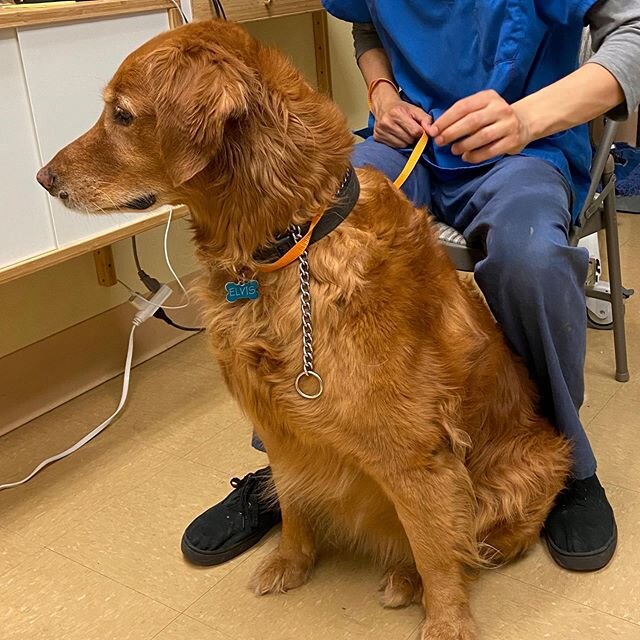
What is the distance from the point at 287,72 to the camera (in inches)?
42.3

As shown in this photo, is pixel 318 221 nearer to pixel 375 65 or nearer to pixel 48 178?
pixel 48 178

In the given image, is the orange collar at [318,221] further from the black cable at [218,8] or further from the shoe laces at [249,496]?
the black cable at [218,8]

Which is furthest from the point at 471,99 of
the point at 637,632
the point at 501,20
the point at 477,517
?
the point at 637,632

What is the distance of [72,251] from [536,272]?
0.91m

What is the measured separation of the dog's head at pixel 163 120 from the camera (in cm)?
98

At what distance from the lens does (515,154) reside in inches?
56.2

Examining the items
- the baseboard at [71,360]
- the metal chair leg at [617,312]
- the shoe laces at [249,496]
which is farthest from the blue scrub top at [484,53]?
the baseboard at [71,360]

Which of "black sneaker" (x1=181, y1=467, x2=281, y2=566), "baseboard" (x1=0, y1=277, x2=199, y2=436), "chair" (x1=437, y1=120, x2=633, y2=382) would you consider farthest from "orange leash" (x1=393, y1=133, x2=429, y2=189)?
"baseboard" (x1=0, y1=277, x2=199, y2=436)

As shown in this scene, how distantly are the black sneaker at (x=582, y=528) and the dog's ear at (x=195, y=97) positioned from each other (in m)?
0.92

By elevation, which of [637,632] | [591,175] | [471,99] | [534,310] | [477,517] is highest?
[471,99]

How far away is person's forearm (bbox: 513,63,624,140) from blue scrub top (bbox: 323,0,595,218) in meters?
0.12

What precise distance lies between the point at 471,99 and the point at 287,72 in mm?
313

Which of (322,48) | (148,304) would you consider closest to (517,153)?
(148,304)

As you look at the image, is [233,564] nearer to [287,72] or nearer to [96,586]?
[96,586]
